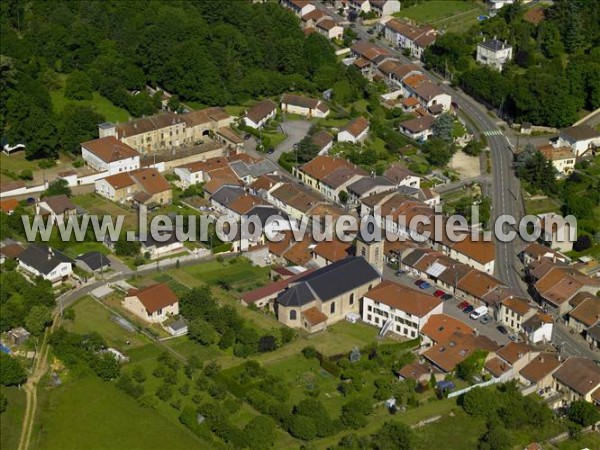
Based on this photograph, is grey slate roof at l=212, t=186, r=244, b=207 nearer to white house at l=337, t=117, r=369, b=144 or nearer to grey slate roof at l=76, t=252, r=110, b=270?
grey slate roof at l=76, t=252, r=110, b=270

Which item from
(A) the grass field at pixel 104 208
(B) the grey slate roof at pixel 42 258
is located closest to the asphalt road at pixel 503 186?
(A) the grass field at pixel 104 208

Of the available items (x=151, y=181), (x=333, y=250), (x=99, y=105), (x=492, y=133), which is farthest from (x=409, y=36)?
(x=333, y=250)

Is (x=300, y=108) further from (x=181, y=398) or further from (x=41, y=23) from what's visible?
(x=181, y=398)

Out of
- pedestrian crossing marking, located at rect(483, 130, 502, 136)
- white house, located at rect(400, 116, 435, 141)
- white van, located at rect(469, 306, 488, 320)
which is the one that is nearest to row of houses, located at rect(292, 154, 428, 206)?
white house, located at rect(400, 116, 435, 141)

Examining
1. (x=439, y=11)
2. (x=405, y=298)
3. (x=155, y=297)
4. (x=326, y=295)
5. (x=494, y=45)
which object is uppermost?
(x=155, y=297)

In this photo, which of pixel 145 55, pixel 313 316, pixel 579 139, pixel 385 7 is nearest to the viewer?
pixel 313 316

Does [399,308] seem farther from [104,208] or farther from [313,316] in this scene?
[104,208]
